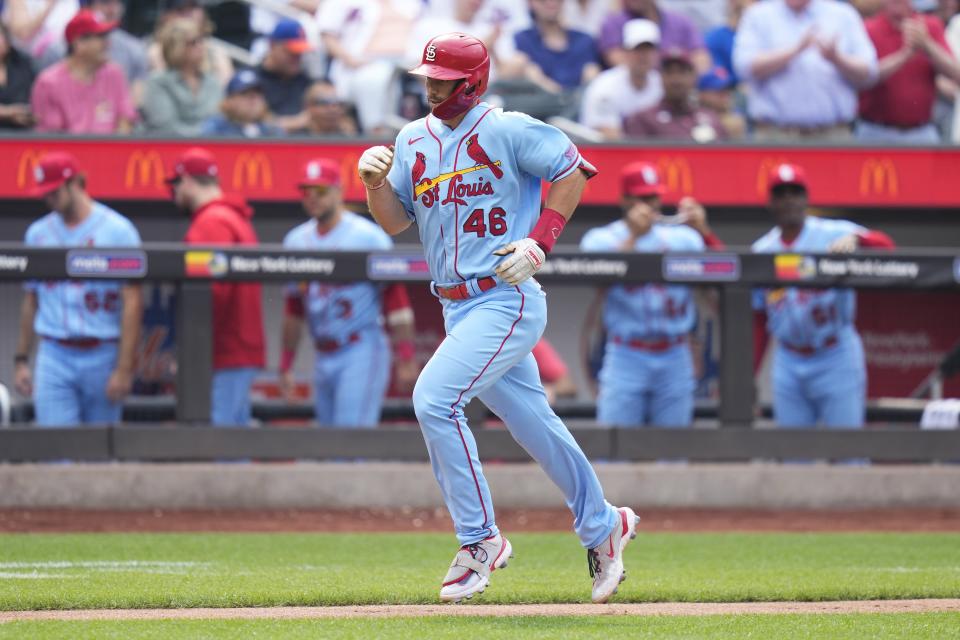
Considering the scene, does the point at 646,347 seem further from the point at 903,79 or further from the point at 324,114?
the point at 903,79

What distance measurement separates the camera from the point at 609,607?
17.6 ft

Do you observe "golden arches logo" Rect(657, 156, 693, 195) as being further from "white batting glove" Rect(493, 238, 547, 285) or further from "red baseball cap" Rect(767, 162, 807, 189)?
"white batting glove" Rect(493, 238, 547, 285)

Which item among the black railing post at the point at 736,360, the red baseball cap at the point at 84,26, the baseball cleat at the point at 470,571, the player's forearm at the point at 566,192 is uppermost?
the red baseball cap at the point at 84,26

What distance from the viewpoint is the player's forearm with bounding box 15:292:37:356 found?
9.01 m

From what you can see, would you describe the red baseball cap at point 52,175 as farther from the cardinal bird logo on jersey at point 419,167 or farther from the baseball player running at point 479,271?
the cardinal bird logo on jersey at point 419,167

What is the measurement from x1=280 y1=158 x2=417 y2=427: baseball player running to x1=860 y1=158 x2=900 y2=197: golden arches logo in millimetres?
3621

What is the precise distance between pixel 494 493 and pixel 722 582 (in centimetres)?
331

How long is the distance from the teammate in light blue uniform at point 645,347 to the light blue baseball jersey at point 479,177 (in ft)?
13.8

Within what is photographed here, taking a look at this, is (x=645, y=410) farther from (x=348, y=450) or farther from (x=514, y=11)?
(x=514, y=11)

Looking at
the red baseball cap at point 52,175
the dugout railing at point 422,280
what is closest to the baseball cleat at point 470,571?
the dugout railing at point 422,280

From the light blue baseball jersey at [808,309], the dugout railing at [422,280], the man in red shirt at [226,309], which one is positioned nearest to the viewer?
the dugout railing at [422,280]

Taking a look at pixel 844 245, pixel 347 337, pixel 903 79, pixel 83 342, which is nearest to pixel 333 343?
pixel 347 337

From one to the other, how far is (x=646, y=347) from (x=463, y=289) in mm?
4372

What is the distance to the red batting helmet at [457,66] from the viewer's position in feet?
16.8
